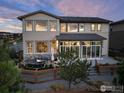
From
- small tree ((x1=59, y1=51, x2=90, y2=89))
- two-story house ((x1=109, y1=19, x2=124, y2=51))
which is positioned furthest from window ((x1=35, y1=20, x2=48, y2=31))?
small tree ((x1=59, y1=51, x2=90, y2=89))

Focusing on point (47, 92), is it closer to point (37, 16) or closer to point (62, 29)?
point (37, 16)

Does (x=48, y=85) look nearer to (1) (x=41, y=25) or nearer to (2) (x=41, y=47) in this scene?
(2) (x=41, y=47)

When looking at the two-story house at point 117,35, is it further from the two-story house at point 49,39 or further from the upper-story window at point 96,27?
the two-story house at point 49,39

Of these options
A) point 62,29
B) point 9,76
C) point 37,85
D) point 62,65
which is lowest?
point 37,85

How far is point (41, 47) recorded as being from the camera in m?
29.4

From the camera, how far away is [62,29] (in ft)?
105

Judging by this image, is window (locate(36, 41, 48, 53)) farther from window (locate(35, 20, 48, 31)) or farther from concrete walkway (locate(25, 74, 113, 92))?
concrete walkway (locate(25, 74, 113, 92))

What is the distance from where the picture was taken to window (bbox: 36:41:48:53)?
29.3 m

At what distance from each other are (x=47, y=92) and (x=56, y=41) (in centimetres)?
1628

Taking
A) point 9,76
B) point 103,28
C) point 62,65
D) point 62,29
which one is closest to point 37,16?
point 62,29

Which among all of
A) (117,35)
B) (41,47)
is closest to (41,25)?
(41,47)

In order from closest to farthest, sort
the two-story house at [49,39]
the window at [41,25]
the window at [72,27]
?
the two-story house at [49,39] < the window at [41,25] < the window at [72,27]

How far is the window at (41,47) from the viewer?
2931cm

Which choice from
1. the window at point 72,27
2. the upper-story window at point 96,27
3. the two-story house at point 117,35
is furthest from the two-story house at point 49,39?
the two-story house at point 117,35
